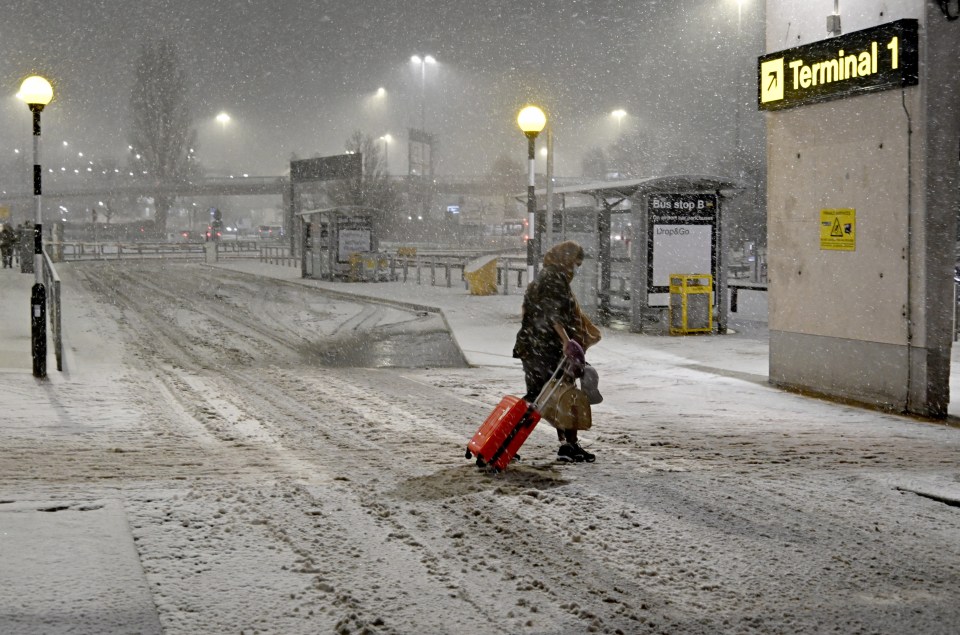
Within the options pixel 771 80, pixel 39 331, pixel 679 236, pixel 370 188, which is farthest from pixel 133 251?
pixel 771 80

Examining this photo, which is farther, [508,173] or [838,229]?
[508,173]

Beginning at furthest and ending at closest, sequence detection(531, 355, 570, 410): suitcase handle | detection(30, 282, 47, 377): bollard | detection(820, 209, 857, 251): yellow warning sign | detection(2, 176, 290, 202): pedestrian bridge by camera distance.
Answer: detection(2, 176, 290, 202): pedestrian bridge → detection(30, 282, 47, 377): bollard → detection(820, 209, 857, 251): yellow warning sign → detection(531, 355, 570, 410): suitcase handle

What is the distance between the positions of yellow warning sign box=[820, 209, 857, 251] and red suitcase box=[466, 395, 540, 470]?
519 centimetres

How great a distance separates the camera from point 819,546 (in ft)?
17.8

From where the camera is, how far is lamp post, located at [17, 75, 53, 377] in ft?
38.4

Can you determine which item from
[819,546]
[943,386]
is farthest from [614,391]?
[819,546]

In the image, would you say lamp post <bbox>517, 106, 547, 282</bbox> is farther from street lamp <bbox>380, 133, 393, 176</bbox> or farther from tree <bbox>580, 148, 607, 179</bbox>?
tree <bbox>580, 148, 607, 179</bbox>

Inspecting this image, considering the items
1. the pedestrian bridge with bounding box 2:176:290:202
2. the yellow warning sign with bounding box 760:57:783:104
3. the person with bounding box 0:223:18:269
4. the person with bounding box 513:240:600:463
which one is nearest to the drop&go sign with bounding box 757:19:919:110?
the yellow warning sign with bounding box 760:57:783:104

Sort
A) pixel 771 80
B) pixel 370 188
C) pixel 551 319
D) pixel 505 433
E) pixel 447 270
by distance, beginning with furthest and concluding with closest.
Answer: pixel 370 188 → pixel 447 270 → pixel 771 80 → pixel 551 319 → pixel 505 433

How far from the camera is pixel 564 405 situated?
23.8ft

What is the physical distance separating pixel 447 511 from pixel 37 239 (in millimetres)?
7887

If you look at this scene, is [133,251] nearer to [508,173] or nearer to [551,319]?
[508,173]

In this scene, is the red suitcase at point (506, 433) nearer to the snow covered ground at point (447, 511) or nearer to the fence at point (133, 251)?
the snow covered ground at point (447, 511)

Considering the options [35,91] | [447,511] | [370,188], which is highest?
[370,188]
